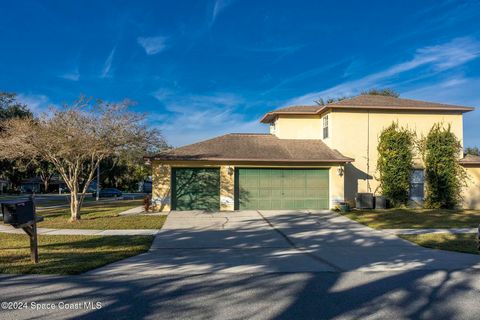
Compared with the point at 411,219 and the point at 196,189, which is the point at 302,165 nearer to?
the point at 196,189

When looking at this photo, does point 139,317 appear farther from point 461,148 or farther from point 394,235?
point 461,148

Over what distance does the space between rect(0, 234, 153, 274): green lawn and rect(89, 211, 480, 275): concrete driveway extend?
42cm

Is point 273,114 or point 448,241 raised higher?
point 273,114

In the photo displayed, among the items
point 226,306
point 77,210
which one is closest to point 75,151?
point 77,210

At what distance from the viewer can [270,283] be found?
6.61 m

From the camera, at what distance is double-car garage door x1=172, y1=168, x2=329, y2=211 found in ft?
62.9

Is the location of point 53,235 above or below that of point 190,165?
below

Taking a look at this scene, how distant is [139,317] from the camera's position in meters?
4.85

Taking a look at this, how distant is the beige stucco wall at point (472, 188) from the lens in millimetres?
21312

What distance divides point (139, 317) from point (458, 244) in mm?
9239

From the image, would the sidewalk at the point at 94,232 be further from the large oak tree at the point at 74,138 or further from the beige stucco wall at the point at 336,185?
the beige stucco wall at the point at 336,185

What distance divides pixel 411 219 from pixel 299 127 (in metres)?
9.15

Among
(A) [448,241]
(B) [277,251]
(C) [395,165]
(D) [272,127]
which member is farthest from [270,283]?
(D) [272,127]

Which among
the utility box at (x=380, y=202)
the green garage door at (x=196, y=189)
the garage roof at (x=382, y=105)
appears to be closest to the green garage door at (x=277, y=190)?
the green garage door at (x=196, y=189)
